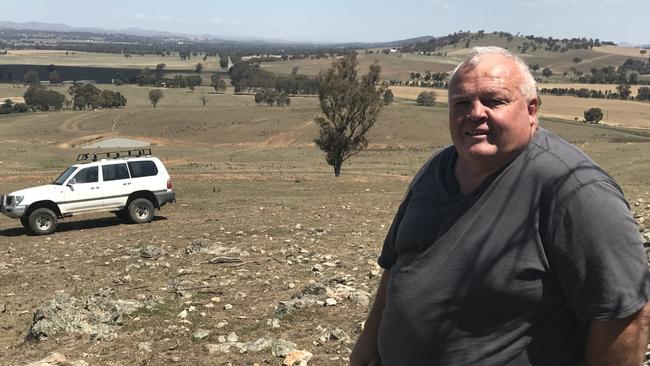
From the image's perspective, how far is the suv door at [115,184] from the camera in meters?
15.4

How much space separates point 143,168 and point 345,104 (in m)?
19.0

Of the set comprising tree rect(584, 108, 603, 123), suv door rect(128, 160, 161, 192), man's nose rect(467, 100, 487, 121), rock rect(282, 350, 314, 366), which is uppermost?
man's nose rect(467, 100, 487, 121)

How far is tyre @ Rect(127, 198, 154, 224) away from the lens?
606 inches

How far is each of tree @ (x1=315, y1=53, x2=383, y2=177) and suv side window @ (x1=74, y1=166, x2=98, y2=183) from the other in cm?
1868


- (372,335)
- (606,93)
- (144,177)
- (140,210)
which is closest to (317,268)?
(372,335)

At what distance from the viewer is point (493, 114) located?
2.38 m

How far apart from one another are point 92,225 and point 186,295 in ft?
30.5

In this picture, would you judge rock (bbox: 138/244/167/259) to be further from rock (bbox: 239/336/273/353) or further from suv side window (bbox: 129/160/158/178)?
suv side window (bbox: 129/160/158/178)

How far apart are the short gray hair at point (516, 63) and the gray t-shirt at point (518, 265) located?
7.3 inches

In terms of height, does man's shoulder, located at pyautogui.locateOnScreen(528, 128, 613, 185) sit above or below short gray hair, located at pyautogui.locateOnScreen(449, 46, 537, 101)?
below

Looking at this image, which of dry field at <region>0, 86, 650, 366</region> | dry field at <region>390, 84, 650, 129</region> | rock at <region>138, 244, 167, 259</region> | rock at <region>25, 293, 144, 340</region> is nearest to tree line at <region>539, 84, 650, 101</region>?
dry field at <region>390, 84, 650, 129</region>

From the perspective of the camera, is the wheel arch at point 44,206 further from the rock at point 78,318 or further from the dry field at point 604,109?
the dry field at point 604,109

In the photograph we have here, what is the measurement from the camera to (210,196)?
2022 centimetres

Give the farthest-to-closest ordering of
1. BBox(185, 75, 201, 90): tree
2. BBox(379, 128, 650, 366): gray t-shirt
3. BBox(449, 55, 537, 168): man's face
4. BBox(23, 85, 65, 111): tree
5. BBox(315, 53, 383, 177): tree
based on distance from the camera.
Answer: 1. BBox(185, 75, 201, 90): tree
2. BBox(23, 85, 65, 111): tree
3. BBox(315, 53, 383, 177): tree
4. BBox(449, 55, 537, 168): man's face
5. BBox(379, 128, 650, 366): gray t-shirt
